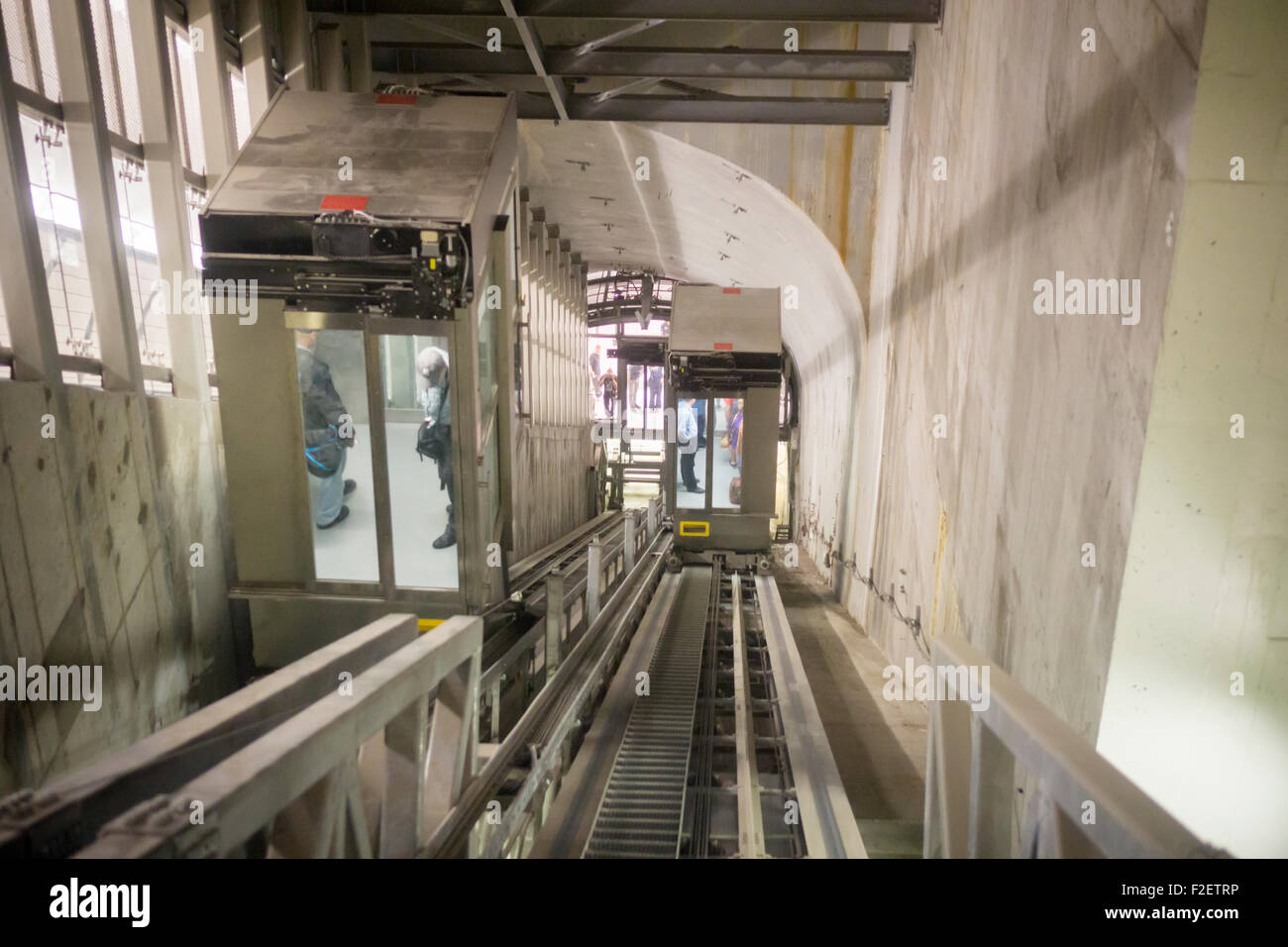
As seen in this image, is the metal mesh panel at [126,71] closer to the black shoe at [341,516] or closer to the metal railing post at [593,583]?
the black shoe at [341,516]

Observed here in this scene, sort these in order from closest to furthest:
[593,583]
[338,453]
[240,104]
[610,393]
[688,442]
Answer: [338,453] < [240,104] < [593,583] < [688,442] < [610,393]

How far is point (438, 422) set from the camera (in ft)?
13.4

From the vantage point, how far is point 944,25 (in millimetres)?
4922

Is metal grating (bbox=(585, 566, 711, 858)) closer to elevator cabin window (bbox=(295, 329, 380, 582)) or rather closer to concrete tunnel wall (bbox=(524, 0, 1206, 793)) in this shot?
concrete tunnel wall (bbox=(524, 0, 1206, 793))

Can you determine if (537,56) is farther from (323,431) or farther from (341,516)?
(341,516)

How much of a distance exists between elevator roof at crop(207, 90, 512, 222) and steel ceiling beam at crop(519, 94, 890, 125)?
258cm

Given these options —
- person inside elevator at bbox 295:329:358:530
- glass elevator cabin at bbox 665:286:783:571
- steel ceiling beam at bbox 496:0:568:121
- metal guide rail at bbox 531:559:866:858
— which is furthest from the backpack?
glass elevator cabin at bbox 665:286:783:571

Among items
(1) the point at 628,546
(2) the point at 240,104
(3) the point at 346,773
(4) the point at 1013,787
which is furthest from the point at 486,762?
(2) the point at 240,104

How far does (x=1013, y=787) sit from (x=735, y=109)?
688 cm

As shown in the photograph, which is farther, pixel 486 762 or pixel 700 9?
pixel 700 9

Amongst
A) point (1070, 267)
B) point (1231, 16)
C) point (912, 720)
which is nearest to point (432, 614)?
point (912, 720)

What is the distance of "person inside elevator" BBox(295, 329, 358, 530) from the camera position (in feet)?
13.0

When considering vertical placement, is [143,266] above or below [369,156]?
below

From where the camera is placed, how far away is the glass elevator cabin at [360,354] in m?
3.63
